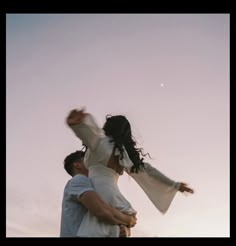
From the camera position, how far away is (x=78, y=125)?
4.50m

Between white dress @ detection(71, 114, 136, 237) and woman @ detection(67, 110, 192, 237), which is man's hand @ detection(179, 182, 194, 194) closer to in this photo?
woman @ detection(67, 110, 192, 237)

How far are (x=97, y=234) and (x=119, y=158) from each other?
79cm

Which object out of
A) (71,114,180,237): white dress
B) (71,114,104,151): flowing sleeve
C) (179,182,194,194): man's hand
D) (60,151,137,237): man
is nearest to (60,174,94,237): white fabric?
(60,151,137,237): man

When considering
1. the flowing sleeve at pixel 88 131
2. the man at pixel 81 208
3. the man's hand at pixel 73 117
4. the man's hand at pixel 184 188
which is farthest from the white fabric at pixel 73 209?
the man's hand at pixel 184 188

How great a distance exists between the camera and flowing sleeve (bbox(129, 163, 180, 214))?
520 cm

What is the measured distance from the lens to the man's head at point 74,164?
5816 mm

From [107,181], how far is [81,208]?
14.0 inches

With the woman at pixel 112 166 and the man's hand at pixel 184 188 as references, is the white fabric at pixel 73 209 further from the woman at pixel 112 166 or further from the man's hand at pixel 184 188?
the man's hand at pixel 184 188

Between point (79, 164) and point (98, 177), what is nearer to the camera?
point (98, 177)

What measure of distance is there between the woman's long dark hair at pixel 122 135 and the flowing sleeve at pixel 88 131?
0.21m

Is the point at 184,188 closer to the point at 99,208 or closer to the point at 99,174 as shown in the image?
the point at 99,174

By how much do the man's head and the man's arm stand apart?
1.22 metres
